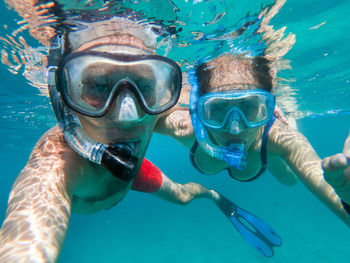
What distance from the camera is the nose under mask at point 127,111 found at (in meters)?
2.48

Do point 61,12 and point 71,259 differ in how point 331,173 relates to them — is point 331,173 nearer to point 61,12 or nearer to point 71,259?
point 61,12

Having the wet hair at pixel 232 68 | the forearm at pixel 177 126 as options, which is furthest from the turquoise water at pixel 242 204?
the forearm at pixel 177 126

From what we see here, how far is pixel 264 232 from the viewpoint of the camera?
7441mm

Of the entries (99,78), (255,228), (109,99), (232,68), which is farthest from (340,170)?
(255,228)

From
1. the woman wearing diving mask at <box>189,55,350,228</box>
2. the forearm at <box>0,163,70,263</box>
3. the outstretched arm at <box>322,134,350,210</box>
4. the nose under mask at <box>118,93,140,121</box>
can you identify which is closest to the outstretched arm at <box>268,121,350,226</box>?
the woman wearing diving mask at <box>189,55,350,228</box>

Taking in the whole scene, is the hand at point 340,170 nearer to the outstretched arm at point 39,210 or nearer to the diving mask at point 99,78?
the diving mask at point 99,78

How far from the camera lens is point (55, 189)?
2244 mm

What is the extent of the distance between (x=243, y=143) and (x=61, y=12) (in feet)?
14.2

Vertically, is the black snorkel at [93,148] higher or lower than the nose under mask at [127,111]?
lower

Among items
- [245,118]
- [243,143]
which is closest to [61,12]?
[245,118]

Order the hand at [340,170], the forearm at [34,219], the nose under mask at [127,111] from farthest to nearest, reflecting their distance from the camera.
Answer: the nose under mask at [127,111] → the hand at [340,170] → the forearm at [34,219]

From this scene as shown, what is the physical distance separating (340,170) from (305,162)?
1787 millimetres

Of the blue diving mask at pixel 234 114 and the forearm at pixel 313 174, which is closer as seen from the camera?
the forearm at pixel 313 174

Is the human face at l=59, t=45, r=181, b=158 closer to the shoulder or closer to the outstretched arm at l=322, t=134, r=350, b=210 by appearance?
the outstretched arm at l=322, t=134, r=350, b=210
